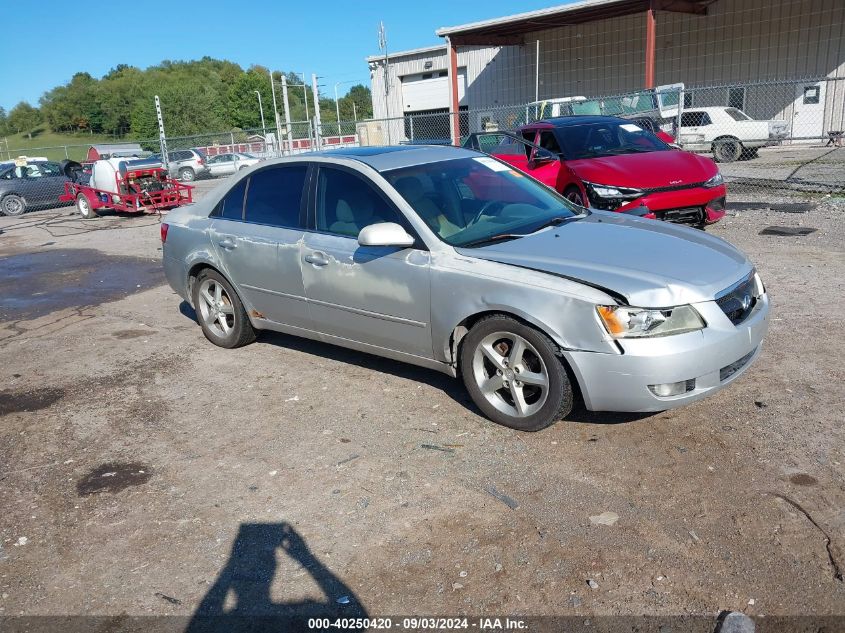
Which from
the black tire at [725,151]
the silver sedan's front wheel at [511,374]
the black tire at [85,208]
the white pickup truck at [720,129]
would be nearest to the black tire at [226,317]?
the silver sedan's front wheel at [511,374]

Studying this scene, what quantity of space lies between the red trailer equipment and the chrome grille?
14944 millimetres

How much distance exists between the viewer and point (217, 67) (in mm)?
132500

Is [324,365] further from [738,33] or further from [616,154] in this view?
[738,33]

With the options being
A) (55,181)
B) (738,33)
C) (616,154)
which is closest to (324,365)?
(616,154)

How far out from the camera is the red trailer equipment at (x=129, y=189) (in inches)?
660

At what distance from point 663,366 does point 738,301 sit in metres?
A: 0.75

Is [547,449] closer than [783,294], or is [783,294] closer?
[547,449]

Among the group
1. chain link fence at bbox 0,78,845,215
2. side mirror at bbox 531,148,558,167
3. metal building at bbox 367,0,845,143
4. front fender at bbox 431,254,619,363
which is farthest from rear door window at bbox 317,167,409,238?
metal building at bbox 367,0,845,143

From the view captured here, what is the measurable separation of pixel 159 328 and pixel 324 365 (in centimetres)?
239

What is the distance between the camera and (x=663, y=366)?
Answer: 3660mm

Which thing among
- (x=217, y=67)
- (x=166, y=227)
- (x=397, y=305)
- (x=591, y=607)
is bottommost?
(x=591, y=607)

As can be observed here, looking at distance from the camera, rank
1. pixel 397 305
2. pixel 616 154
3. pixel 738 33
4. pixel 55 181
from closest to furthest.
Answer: pixel 397 305 < pixel 616 154 < pixel 55 181 < pixel 738 33

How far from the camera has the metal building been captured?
29.7 meters

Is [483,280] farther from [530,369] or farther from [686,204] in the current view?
[686,204]
